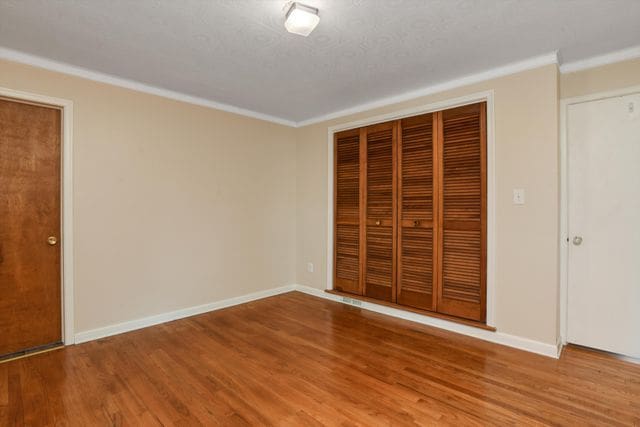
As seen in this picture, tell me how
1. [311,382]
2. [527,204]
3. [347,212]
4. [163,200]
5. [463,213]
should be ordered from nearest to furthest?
[311,382] < [527,204] < [463,213] < [163,200] < [347,212]

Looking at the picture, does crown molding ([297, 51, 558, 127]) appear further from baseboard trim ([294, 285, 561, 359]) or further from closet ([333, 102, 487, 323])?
baseboard trim ([294, 285, 561, 359])

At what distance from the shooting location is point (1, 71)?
244cm

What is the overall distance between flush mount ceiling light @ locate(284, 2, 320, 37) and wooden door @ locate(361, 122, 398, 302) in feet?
6.00

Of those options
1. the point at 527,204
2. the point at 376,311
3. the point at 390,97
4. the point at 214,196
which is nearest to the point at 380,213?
the point at 376,311

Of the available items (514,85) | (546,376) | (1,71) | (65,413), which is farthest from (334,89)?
(65,413)

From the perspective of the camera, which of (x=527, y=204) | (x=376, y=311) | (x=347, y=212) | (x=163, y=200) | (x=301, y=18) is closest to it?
(x=301, y=18)

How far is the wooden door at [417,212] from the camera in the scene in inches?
127

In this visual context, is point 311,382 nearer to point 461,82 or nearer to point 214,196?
point 214,196

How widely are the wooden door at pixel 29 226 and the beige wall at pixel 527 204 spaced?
370 cm

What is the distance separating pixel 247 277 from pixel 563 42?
376cm

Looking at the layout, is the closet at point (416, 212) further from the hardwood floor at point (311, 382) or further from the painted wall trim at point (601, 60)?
the painted wall trim at point (601, 60)

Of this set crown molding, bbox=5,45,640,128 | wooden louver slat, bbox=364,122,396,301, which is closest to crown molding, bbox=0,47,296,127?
crown molding, bbox=5,45,640,128

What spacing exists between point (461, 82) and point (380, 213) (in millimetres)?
1526

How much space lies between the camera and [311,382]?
2184 millimetres
